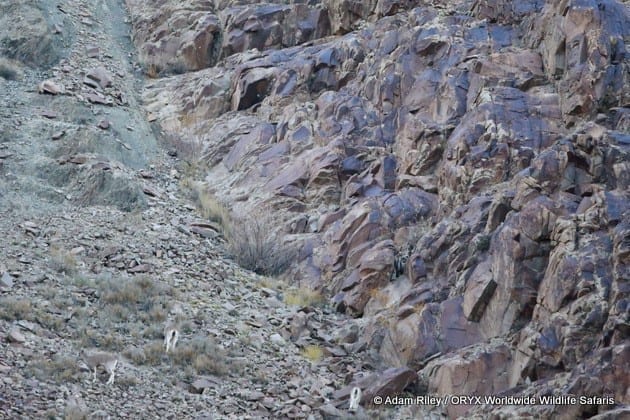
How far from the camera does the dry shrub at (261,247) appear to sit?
18188 mm

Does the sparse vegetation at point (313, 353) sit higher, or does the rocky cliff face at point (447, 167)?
the rocky cliff face at point (447, 167)

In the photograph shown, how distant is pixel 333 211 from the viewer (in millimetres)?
18719

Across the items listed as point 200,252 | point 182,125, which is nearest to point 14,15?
point 182,125

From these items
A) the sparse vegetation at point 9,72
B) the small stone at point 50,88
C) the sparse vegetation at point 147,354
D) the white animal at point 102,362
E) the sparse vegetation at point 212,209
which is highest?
the sparse vegetation at point 9,72

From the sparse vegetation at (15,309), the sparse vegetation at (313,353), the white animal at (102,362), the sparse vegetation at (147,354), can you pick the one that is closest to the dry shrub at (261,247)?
the sparse vegetation at (313,353)

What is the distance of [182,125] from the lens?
23.8 meters

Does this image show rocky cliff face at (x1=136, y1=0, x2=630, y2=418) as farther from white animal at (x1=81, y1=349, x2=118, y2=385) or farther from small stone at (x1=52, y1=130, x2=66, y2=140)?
white animal at (x1=81, y1=349, x2=118, y2=385)

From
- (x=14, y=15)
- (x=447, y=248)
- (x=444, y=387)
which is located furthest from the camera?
(x=14, y=15)

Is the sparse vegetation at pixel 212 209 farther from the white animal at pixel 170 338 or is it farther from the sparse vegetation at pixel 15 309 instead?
the sparse vegetation at pixel 15 309

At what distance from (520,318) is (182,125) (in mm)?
12377

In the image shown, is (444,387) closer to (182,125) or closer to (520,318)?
(520,318)

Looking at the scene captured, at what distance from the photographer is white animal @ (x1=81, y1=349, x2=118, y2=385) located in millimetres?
13195

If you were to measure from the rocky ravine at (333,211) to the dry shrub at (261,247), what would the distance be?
0.17 m

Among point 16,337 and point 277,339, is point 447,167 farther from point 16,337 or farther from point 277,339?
point 16,337
